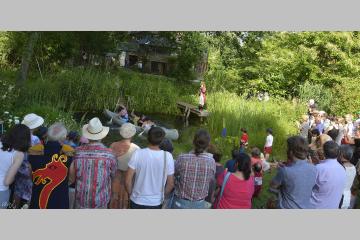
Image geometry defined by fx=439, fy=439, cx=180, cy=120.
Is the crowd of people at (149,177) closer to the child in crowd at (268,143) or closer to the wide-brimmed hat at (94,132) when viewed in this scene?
the wide-brimmed hat at (94,132)

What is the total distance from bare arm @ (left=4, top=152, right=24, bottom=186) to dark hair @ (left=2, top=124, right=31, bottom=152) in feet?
0.22

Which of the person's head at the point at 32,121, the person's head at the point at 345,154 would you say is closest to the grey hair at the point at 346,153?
the person's head at the point at 345,154

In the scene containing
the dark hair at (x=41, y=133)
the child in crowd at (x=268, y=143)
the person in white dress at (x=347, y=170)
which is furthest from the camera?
the child in crowd at (x=268, y=143)

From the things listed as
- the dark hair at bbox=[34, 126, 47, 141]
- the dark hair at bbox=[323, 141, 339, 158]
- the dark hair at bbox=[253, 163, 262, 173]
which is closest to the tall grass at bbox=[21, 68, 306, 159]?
the dark hair at bbox=[253, 163, 262, 173]

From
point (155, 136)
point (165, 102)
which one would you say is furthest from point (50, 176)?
point (165, 102)

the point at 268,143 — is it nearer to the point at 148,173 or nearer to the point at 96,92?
the point at 148,173

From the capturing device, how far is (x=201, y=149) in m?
3.95

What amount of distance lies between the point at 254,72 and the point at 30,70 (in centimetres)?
1004

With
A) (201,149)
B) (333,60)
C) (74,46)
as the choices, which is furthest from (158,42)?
(201,149)

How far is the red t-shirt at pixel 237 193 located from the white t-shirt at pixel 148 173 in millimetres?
527

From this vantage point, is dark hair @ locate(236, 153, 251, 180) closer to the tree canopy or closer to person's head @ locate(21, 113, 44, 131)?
person's head @ locate(21, 113, 44, 131)

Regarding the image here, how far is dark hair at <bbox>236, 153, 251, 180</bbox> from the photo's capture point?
151 inches

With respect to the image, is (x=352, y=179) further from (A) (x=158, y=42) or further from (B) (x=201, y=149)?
(A) (x=158, y=42)

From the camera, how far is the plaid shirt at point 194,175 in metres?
3.91
